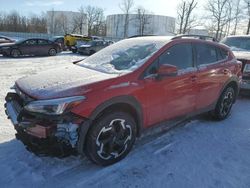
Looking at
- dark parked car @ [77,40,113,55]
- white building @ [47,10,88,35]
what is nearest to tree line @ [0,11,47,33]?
white building @ [47,10,88,35]

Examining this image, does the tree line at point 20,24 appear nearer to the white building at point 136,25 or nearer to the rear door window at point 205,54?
the white building at point 136,25

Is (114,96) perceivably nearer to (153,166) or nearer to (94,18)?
(153,166)

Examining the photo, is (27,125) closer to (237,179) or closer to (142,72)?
(142,72)

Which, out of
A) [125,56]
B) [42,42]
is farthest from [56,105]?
[42,42]

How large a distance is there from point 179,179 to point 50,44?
1799 cm

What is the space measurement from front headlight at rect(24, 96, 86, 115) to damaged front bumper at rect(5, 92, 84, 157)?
0.06 metres

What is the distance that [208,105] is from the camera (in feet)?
16.4

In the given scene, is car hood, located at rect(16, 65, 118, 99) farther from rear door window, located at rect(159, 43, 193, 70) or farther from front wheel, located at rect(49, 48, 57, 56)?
front wheel, located at rect(49, 48, 57, 56)

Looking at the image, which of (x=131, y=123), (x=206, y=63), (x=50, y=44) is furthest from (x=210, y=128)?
Result: (x=50, y=44)

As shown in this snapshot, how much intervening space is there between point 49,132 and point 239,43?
800 cm

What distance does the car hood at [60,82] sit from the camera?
10.1 ft

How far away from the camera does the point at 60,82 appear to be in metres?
3.35

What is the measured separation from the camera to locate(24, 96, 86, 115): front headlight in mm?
2941

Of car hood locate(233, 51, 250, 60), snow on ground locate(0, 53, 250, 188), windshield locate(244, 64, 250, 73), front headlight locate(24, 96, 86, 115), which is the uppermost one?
car hood locate(233, 51, 250, 60)
